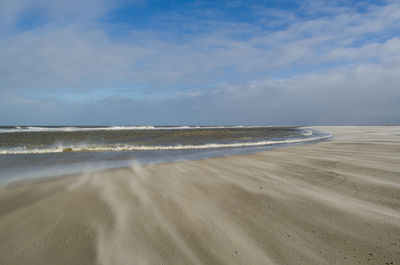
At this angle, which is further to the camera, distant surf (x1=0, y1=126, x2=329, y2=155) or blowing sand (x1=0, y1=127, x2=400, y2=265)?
distant surf (x1=0, y1=126, x2=329, y2=155)

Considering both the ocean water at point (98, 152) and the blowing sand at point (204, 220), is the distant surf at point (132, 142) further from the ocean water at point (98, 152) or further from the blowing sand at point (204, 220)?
the blowing sand at point (204, 220)

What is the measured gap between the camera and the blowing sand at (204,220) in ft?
9.02

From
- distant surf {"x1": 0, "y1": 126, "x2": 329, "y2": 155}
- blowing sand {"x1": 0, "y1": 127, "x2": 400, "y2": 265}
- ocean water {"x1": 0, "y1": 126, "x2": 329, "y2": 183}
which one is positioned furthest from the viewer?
distant surf {"x1": 0, "y1": 126, "x2": 329, "y2": 155}

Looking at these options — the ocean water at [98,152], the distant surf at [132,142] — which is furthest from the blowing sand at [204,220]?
the distant surf at [132,142]

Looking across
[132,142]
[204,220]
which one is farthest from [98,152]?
[204,220]

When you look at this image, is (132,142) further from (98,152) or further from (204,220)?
(204,220)

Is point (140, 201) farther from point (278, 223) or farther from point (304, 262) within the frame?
point (304, 262)

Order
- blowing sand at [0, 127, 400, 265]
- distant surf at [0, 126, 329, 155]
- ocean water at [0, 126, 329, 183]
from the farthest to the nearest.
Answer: distant surf at [0, 126, 329, 155] < ocean water at [0, 126, 329, 183] < blowing sand at [0, 127, 400, 265]

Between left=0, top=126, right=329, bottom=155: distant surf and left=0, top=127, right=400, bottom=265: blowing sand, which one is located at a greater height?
left=0, top=126, right=329, bottom=155: distant surf

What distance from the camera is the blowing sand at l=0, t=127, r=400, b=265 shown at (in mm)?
2748

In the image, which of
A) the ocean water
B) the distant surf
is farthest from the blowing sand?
the distant surf

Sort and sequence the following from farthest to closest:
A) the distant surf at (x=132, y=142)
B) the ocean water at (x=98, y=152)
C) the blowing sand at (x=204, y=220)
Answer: the distant surf at (x=132, y=142) < the ocean water at (x=98, y=152) < the blowing sand at (x=204, y=220)

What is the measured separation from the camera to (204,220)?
366 centimetres

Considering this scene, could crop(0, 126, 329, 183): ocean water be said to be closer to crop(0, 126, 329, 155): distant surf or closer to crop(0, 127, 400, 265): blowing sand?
crop(0, 126, 329, 155): distant surf
